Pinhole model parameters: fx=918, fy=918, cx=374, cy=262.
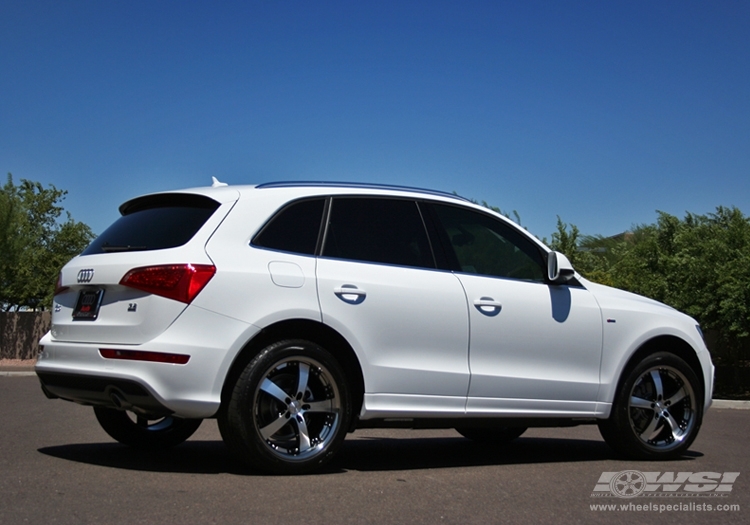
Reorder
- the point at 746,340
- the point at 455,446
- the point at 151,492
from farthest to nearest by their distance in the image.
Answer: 1. the point at 746,340
2. the point at 455,446
3. the point at 151,492

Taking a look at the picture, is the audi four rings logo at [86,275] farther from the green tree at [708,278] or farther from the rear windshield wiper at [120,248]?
the green tree at [708,278]

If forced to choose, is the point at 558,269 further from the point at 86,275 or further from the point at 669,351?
the point at 86,275

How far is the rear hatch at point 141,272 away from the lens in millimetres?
5453

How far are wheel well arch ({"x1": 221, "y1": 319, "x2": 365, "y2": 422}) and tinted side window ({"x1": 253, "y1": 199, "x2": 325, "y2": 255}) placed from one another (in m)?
0.52

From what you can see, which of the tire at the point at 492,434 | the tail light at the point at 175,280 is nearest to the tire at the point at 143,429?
the tail light at the point at 175,280

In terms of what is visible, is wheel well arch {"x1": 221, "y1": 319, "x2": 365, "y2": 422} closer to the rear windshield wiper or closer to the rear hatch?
the rear hatch

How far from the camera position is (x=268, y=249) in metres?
5.86

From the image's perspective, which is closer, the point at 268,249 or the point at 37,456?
the point at 268,249

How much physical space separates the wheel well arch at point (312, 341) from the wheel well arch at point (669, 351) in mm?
2306

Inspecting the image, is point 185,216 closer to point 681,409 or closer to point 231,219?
point 231,219

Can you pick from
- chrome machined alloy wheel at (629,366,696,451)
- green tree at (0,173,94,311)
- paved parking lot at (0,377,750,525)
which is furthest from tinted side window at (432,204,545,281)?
green tree at (0,173,94,311)

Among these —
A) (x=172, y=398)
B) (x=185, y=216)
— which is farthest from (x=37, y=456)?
(x=185, y=216)

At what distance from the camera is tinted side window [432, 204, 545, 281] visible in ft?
22.1

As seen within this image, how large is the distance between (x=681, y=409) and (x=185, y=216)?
14.0 feet
